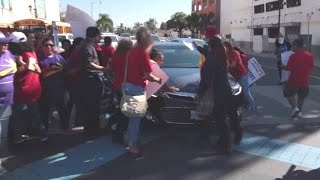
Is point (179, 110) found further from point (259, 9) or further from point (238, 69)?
point (259, 9)

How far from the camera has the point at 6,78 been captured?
18.5 feet

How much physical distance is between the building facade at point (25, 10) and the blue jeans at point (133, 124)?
18178mm

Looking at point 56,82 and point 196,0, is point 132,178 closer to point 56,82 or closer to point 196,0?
point 56,82

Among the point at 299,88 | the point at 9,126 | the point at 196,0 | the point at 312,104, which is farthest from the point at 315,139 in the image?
the point at 196,0

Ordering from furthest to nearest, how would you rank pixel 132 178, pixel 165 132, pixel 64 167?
pixel 165 132, pixel 64 167, pixel 132 178

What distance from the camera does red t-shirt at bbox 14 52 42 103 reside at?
20.6ft

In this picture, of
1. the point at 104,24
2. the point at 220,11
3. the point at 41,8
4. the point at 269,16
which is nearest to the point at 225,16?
the point at 220,11

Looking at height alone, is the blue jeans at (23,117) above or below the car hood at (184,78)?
below

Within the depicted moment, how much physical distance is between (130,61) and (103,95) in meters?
1.58

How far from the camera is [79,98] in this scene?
6.94 meters

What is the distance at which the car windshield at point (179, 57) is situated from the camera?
866 cm

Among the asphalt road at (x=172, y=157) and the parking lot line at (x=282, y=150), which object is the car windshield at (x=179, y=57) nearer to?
the asphalt road at (x=172, y=157)

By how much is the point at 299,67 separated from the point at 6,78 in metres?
5.25

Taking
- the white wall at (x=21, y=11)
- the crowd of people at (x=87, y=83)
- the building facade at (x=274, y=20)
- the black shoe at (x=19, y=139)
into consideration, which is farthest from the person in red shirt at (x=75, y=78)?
the building facade at (x=274, y=20)
